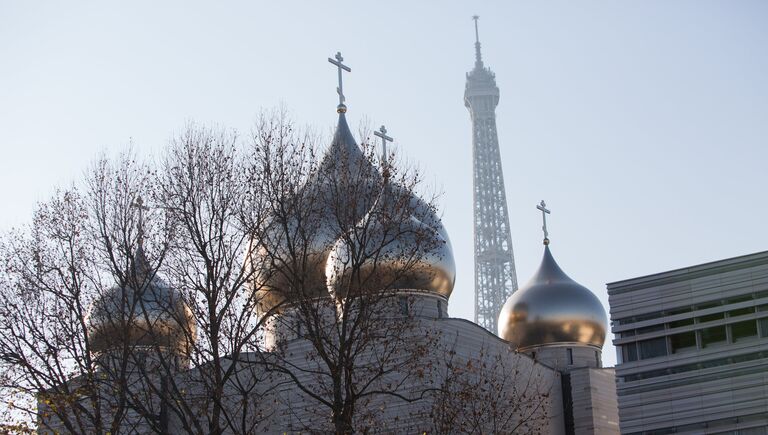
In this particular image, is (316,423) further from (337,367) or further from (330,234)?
(337,367)

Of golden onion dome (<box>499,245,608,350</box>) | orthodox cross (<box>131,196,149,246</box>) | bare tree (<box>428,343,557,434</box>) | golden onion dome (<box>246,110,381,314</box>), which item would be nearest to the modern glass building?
bare tree (<box>428,343,557,434</box>)

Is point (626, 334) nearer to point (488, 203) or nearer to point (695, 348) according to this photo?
point (695, 348)

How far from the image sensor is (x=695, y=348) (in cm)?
2569

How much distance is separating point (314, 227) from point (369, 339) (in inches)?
85.2

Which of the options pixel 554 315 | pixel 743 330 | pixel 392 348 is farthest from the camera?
pixel 554 315

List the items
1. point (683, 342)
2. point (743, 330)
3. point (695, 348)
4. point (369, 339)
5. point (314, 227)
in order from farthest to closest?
point (683, 342), point (695, 348), point (743, 330), point (314, 227), point (369, 339)

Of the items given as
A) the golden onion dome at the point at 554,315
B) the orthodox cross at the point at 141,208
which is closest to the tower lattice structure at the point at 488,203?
the golden onion dome at the point at 554,315

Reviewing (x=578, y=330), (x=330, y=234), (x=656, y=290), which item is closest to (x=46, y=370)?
(x=330, y=234)

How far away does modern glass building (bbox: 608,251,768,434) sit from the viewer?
970 inches

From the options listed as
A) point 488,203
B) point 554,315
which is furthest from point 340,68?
point 488,203

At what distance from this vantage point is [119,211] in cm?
2053

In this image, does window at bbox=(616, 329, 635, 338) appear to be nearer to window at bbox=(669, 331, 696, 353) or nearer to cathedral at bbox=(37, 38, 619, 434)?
window at bbox=(669, 331, 696, 353)

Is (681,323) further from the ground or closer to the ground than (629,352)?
further from the ground

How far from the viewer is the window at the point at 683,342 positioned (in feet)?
84.6
